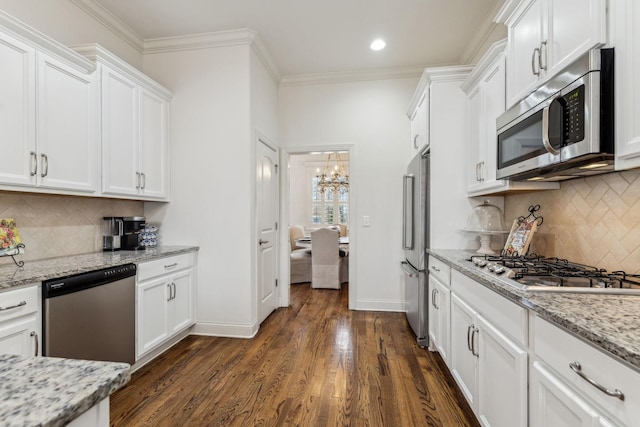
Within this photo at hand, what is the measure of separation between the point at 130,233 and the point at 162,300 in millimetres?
664

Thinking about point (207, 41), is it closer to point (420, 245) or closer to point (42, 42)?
point (42, 42)

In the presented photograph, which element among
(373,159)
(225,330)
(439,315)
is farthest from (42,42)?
(439,315)

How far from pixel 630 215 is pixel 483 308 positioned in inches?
30.9

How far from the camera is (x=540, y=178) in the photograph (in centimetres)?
184

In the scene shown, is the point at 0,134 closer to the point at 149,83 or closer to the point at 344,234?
the point at 149,83

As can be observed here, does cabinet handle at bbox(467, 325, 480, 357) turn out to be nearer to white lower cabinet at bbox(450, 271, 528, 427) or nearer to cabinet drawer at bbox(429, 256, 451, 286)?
white lower cabinet at bbox(450, 271, 528, 427)

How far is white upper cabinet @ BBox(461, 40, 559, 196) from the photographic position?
2.02 meters

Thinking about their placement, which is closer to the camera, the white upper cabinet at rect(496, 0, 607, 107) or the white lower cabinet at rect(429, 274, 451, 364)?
the white upper cabinet at rect(496, 0, 607, 107)

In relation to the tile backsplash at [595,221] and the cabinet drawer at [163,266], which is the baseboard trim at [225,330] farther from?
the tile backsplash at [595,221]

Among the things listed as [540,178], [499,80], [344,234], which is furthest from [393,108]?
[344,234]

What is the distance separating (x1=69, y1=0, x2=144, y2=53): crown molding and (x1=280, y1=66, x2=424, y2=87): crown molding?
1617 mm

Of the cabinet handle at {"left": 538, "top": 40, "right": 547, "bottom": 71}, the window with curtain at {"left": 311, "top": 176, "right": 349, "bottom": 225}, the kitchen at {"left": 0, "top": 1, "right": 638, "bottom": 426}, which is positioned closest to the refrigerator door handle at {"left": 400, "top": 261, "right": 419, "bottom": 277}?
the kitchen at {"left": 0, "top": 1, "right": 638, "bottom": 426}

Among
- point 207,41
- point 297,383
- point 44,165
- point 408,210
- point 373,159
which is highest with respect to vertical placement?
point 207,41

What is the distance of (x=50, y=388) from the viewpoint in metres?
0.54
